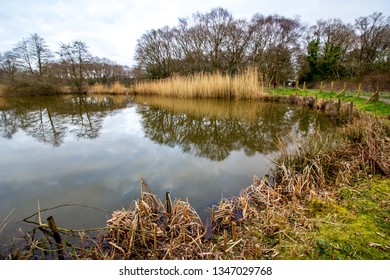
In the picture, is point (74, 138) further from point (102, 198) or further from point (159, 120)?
point (102, 198)

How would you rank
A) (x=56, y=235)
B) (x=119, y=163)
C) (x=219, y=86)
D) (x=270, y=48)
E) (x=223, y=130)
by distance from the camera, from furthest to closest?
(x=270, y=48) < (x=219, y=86) < (x=223, y=130) < (x=119, y=163) < (x=56, y=235)

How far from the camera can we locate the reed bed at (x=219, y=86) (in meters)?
10.3

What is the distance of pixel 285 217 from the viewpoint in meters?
1.73

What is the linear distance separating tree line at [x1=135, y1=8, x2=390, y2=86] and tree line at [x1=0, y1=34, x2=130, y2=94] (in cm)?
557

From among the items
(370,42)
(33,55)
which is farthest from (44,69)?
(370,42)

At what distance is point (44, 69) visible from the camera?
1822 cm

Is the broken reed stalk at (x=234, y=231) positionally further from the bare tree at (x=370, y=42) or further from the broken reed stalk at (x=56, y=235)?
the bare tree at (x=370, y=42)

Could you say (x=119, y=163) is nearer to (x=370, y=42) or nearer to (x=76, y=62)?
(x=76, y=62)

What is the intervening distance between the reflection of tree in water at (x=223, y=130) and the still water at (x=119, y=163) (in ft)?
0.07

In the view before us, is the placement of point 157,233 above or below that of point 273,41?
below

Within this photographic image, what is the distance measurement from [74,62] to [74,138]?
18850 millimetres

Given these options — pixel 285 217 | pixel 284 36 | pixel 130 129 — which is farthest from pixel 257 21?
pixel 285 217

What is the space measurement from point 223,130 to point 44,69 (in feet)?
68.4

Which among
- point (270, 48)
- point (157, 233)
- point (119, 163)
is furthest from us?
point (270, 48)
